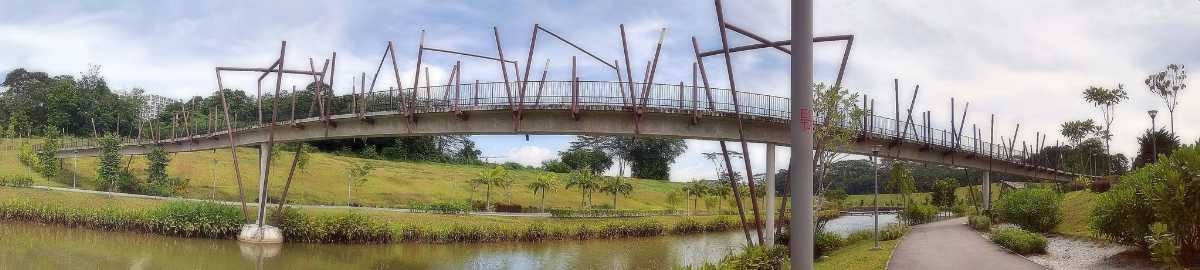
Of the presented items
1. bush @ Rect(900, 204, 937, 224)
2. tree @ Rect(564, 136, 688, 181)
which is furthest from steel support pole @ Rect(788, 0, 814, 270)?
tree @ Rect(564, 136, 688, 181)

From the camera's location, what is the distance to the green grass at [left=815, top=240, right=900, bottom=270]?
2229 cm

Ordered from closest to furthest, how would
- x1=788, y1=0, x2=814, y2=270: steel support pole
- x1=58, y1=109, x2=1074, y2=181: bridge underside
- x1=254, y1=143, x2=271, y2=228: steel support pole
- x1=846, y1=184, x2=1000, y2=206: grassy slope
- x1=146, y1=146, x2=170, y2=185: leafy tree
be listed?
x1=788, y1=0, x2=814, y2=270: steel support pole
x1=58, y1=109, x2=1074, y2=181: bridge underside
x1=254, y1=143, x2=271, y2=228: steel support pole
x1=146, y1=146, x2=170, y2=185: leafy tree
x1=846, y1=184, x2=1000, y2=206: grassy slope

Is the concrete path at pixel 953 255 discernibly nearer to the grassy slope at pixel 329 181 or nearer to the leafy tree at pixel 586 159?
the grassy slope at pixel 329 181

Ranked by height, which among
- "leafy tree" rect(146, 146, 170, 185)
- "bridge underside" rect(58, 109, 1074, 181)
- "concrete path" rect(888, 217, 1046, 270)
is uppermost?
"bridge underside" rect(58, 109, 1074, 181)

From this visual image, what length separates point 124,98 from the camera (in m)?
111

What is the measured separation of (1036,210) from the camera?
108ft

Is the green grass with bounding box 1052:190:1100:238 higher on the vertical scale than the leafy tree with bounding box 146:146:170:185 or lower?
lower

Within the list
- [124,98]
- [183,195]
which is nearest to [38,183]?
[183,195]

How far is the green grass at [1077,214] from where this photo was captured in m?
30.0

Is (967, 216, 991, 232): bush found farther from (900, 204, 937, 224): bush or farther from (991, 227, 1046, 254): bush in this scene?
(991, 227, 1046, 254): bush

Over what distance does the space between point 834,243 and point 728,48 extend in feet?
46.5

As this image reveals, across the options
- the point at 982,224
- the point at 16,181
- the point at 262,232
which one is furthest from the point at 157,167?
the point at 982,224

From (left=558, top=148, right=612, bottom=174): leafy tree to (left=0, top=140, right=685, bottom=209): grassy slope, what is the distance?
78.2 feet

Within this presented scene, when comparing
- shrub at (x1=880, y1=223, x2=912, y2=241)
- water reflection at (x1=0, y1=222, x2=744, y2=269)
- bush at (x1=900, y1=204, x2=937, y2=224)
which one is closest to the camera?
water reflection at (x1=0, y1=222, x2=744, y2=269)
